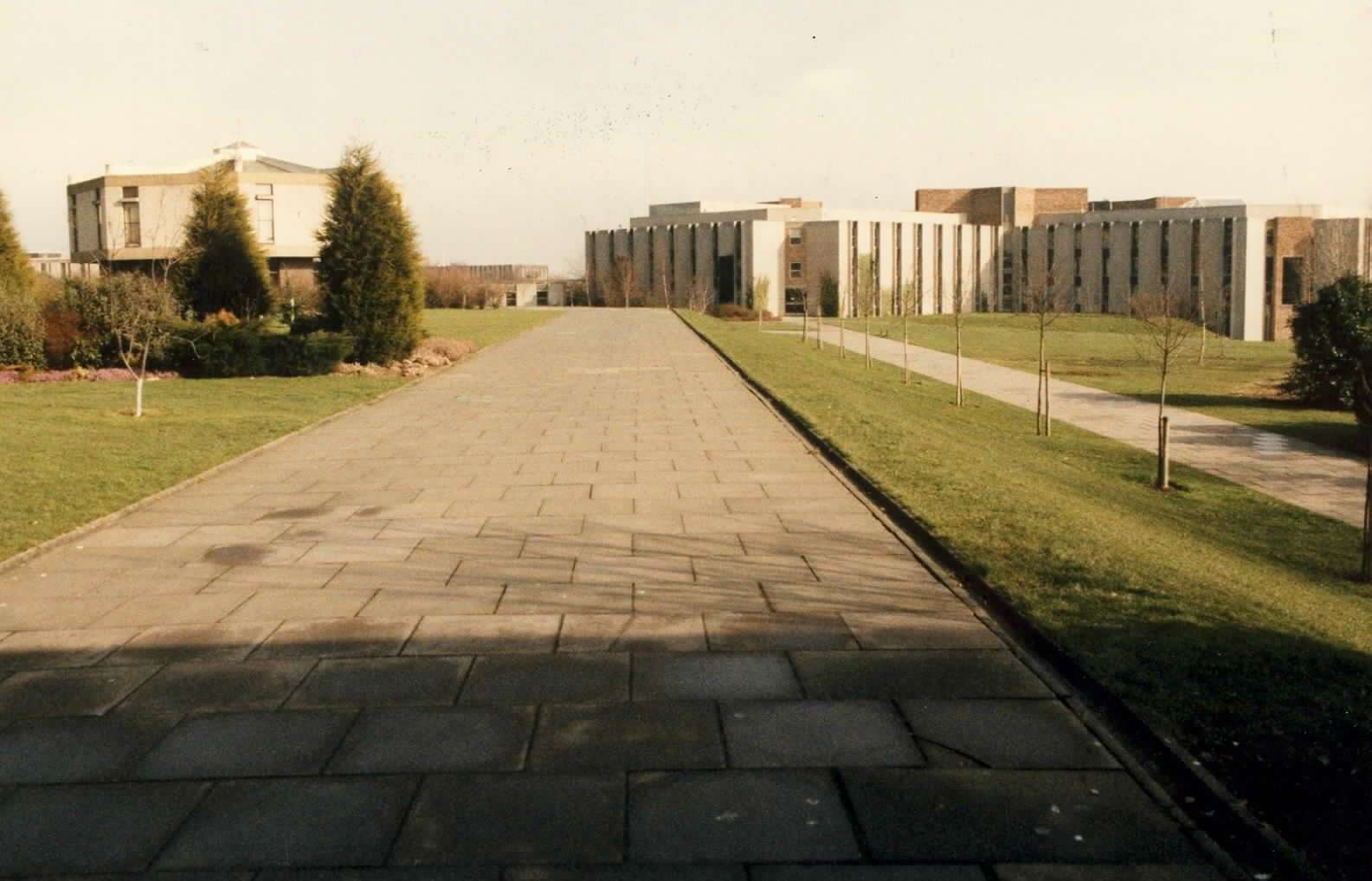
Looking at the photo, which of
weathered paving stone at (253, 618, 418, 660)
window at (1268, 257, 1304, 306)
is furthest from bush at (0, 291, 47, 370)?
window at (1268, 257, 1304, 306)

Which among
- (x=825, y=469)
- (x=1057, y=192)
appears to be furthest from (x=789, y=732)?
(x=1057, y=192)

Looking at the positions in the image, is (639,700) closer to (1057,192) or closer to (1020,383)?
(1020,383)

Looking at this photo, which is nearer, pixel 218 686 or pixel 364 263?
pixel 218 686

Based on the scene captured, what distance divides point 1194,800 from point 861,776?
3.65 ft

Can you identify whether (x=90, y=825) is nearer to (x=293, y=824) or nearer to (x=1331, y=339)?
(x=293, y=824)

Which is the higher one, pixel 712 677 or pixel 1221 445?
pixel 712 677

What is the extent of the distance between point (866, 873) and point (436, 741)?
71.9 inches

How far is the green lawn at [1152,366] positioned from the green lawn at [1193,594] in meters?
7.51

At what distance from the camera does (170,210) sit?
162ft

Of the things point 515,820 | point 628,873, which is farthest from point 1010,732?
point 515,820

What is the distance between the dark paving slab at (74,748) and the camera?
4.38 m

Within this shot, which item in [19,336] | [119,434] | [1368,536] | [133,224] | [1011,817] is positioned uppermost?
[133,224]

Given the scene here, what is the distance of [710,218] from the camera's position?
9712 cm

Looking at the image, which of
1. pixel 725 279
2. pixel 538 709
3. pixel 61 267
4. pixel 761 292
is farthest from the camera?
pixel 725 279
